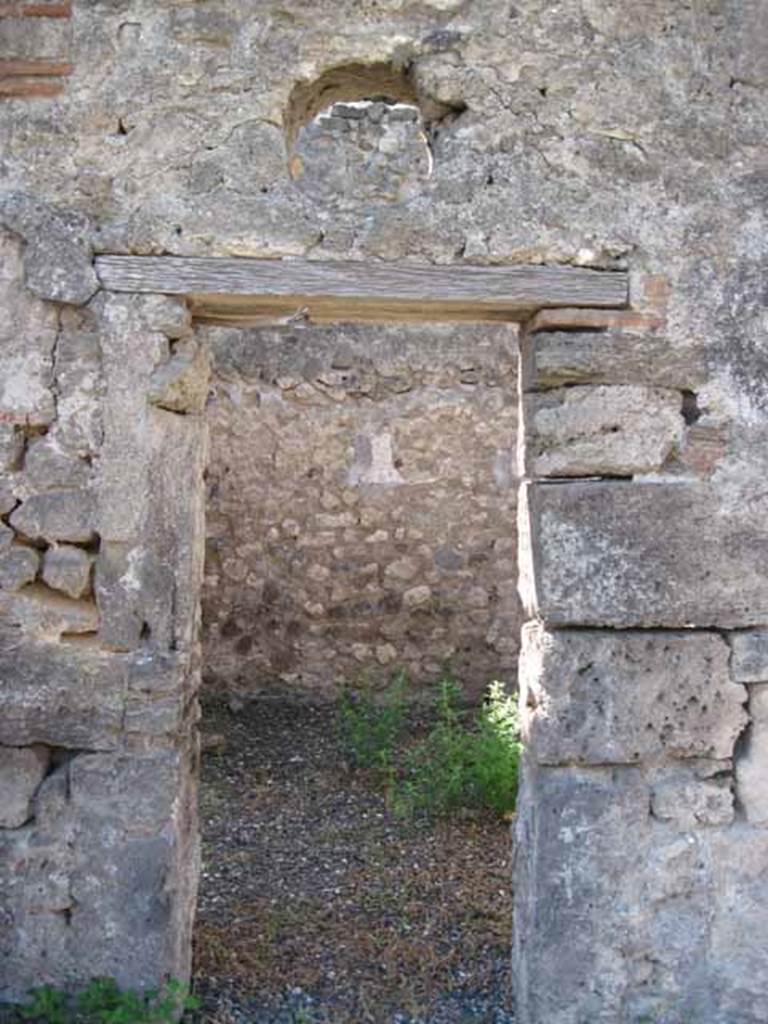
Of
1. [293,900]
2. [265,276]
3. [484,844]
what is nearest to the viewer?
[265,276]

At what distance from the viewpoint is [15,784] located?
12.3 ft

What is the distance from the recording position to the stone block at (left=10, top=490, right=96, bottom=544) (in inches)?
149

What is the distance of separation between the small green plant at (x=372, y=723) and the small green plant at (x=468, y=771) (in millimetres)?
260

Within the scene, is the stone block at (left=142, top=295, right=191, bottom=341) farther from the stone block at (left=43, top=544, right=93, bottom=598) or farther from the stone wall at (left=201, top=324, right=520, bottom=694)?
the stone wall at (left=201, top=324, right=520, bottom=694)

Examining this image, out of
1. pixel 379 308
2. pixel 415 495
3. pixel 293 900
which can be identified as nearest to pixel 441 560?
pixel 415 495

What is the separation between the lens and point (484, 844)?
5.78 metres

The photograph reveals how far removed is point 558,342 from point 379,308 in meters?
0.59

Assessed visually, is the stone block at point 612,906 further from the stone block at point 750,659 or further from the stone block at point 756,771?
the stone block at point 750,659

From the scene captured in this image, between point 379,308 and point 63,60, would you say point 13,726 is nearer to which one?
point 379,308

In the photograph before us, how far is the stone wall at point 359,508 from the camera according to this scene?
25.1 feet

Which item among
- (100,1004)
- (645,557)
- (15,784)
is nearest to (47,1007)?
(100,1004)

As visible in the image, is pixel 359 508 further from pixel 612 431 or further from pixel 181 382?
pixel 612 431

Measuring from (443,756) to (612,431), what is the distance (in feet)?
10.1

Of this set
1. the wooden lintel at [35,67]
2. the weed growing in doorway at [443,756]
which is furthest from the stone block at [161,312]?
the weed growing in doorway at [443,756]
